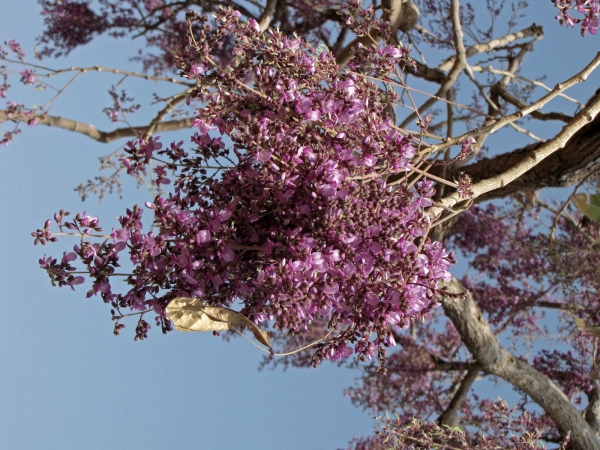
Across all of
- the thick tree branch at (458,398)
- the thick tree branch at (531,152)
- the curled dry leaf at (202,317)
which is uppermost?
the thick tree branch at (458,398)

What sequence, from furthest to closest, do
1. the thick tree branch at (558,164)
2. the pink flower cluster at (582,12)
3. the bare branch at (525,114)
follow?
the thick tree branch at (558,164)
the pink flower cluster at (582,12)
the bare branch at (525,114)

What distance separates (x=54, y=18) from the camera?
6434 mm

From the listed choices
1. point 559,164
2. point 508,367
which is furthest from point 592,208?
point 508,367

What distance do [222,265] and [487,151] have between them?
5.10 m

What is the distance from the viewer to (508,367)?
4.18 meters

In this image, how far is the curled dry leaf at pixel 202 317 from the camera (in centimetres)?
148

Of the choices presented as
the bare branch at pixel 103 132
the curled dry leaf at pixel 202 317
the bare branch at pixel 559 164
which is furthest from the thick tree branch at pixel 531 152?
the bare branch at pixel 103 132

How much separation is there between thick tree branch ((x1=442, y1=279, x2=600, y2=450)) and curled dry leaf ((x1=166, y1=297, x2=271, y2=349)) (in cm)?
272

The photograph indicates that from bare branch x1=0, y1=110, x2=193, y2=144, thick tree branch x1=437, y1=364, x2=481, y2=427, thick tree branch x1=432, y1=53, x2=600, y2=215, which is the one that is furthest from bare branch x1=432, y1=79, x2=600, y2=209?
bare branch x1=0, y1=110, x2=193, y2=144

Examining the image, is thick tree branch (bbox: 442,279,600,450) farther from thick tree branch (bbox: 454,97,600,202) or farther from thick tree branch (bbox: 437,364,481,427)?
thick tree branch (bbox: 454,97,600,202)

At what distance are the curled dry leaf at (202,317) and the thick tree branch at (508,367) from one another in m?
2.72

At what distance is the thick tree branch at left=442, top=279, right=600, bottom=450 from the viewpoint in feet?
13.2

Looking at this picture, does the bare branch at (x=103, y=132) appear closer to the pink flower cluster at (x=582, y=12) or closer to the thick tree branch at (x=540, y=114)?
the thick tree branch at (x=540, y=114)

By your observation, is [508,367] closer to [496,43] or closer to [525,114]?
[496,43]
